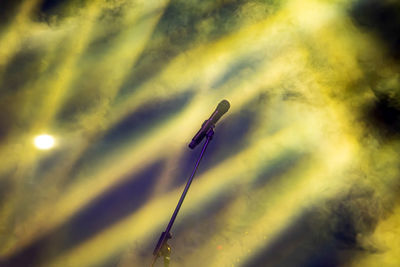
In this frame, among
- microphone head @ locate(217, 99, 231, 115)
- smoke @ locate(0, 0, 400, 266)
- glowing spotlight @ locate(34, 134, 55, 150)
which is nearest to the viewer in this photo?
microphone head @ locate(217, 99, 231, 115)

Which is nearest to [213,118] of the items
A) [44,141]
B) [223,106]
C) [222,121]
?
[223,106]

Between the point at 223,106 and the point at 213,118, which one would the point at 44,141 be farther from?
the point at 223,106

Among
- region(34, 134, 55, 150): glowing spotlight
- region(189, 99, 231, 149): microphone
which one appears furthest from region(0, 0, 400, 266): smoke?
region(189, 99, 231, 149): microphone

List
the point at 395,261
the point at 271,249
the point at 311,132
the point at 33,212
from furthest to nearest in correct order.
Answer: the point at 33,212
the point at 311,132
the point at 271,249
the point at 395,261

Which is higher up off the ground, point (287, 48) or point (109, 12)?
point (109, 12)

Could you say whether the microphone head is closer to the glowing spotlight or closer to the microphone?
the microphone

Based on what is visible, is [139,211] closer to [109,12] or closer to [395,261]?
[109,12]

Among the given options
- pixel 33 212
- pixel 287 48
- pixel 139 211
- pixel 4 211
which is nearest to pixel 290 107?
pixel 287 48

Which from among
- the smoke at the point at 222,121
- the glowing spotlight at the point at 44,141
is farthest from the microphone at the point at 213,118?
the glowing spotlight at the point at 44,141
